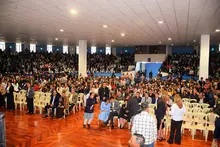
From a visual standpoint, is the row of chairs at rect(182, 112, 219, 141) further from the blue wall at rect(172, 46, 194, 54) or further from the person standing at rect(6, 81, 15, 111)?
the blue wall at rect(172, 46, 194, 54)

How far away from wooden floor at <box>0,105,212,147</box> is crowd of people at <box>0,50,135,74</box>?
42.6 ft

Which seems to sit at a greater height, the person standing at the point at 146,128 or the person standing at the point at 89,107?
the person standing at the point at 146,128

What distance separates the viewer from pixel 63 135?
5.86 meters

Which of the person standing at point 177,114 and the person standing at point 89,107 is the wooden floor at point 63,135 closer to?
the person standing at point 89,107

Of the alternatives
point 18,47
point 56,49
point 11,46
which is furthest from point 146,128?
point 56,49

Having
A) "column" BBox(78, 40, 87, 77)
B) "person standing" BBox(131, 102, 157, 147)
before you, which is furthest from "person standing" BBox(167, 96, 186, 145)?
"column" BBox(78, 40, 87, 77)

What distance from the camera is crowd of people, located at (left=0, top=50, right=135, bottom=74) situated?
750 inches

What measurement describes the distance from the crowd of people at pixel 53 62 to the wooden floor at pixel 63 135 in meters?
13.0

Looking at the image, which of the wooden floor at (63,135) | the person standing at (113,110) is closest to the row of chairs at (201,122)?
the wooden floor at (63,135)

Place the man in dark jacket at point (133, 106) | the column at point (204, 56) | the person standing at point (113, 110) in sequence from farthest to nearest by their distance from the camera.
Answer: the column at point (204, 56)
the person standing at point (113, 110)
the man in dark jacket at point (133, 106)

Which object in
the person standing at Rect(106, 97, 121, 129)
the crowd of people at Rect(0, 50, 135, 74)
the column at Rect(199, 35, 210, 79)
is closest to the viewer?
the person standing at Rect(106, 97, 121, 129)

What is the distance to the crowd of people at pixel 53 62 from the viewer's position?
62.5 feet

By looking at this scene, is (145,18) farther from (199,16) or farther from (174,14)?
(199,16)

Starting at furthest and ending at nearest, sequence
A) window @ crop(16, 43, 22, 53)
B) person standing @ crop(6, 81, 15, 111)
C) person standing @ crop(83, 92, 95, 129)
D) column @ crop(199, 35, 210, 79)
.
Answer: window @ crop(16, 43, 22, 53) < column @ crop(199, 35, 210, 79) < person standing @ crop(6, 81, 15, 111) < person standing @ crop(83, 92, 95, 129)
